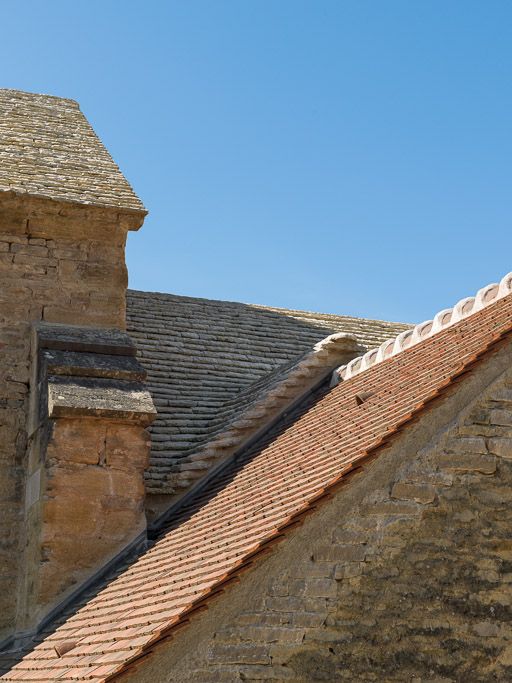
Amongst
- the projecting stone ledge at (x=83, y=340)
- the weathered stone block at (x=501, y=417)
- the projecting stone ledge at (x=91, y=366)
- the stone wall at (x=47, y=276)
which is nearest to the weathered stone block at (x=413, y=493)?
the weathered stone block at (x=501, y=417)

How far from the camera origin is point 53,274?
9984 mm

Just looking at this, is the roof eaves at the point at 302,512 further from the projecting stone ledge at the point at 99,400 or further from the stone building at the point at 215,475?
the projecting stone ledge at the point at 99,400

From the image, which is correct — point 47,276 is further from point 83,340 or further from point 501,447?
point 501,447

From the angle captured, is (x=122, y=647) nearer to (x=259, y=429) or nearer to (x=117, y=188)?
(x=259, y=429)

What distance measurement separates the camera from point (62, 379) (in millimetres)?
8930

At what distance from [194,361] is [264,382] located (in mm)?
1172

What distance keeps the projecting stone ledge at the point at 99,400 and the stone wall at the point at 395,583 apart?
8.44ft

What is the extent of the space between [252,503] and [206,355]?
443 centimetres

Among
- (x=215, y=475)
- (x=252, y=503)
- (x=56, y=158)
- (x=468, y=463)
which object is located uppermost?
(x=56, y=158)


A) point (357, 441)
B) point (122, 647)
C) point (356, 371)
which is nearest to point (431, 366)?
point (357, 441)

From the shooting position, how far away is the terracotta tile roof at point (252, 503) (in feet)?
21.0

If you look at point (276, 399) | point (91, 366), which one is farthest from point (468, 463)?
point (91, 366)

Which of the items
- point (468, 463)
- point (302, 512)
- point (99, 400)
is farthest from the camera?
point (99, 400)

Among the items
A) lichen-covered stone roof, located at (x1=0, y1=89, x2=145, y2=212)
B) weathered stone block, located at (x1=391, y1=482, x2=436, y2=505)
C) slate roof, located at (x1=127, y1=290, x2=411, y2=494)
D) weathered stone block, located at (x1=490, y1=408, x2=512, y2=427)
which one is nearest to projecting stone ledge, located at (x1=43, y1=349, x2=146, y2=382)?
slate roof, located at (x1=127, y1=290, x2=411, y2=494)
